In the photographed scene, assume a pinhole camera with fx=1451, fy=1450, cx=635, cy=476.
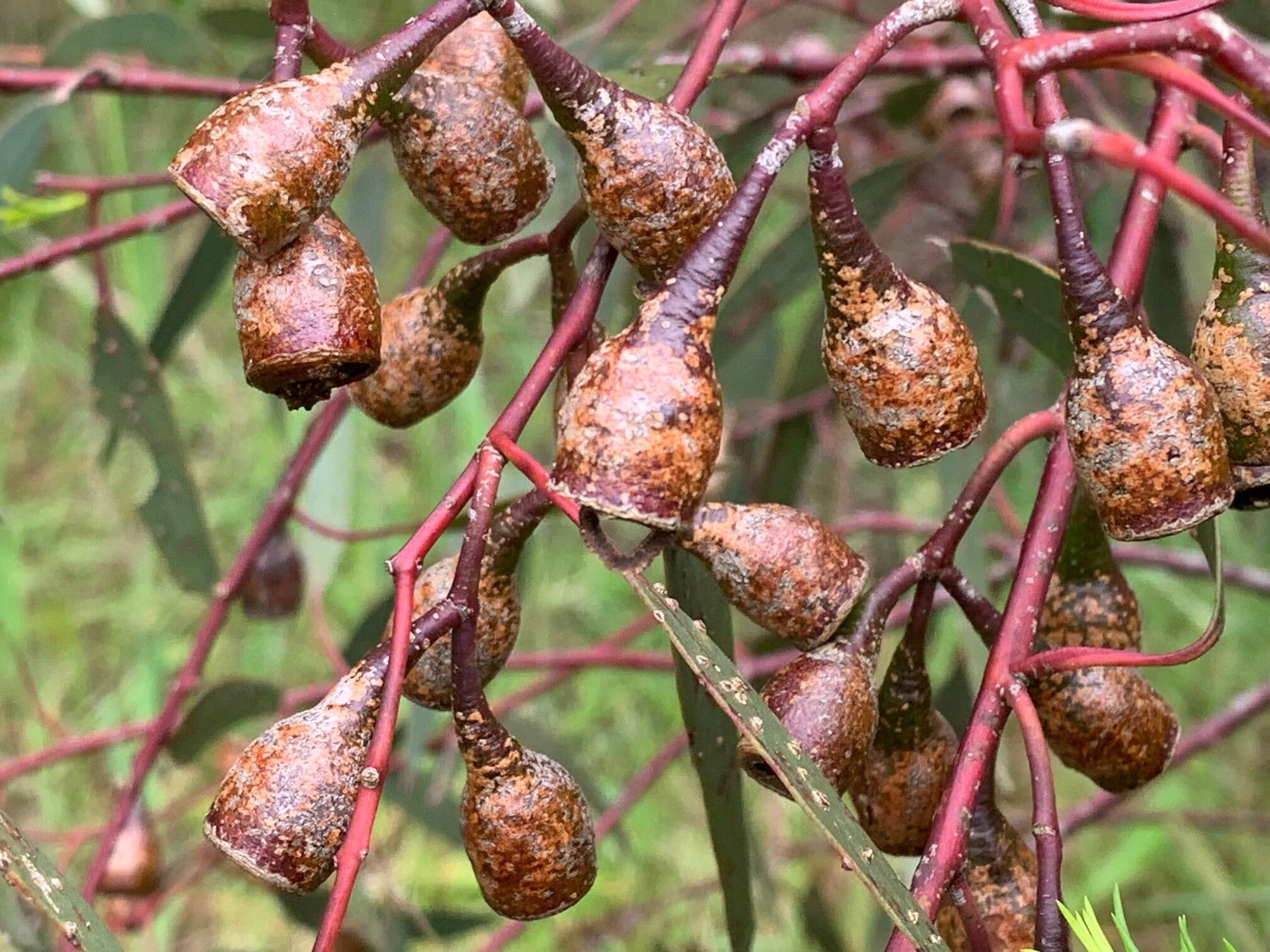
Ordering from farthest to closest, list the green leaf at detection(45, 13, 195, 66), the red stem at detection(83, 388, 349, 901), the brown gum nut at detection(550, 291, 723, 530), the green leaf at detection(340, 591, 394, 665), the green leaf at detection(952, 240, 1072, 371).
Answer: the green leaf at detection(45, 13, 195, 66), the green leaf at detection(340, 591, 394, 665), the red stem at detection(83, 388, 349, 901), the green leaf at detection(952, 240, 1072, 371), the brown gum nut at detection(550, 291, 723, 530)

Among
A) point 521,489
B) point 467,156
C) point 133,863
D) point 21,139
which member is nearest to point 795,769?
point 467,156

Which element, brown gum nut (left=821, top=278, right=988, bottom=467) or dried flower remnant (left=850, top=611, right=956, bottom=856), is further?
dried flower remnant (left=850, top=611, right=956, bottom=856)

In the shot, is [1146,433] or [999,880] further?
[999,880]

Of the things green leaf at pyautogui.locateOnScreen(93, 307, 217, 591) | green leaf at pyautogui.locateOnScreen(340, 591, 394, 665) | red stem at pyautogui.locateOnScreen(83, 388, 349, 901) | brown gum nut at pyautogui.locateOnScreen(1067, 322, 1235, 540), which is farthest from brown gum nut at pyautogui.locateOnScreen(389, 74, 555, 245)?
green leaf at pyautogui.locateOnScreen(340, 591, 394, 665)

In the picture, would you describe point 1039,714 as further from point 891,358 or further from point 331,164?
point 331,164

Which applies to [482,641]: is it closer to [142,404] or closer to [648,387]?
[648,387]

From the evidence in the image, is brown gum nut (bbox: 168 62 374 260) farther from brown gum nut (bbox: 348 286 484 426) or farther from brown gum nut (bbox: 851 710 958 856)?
brown gum nut (bbox: 851 710 958 856)

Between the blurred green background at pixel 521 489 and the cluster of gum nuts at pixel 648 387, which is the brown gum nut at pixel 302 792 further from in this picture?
the blurred green background at pixel 521 489
